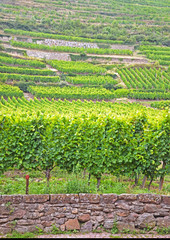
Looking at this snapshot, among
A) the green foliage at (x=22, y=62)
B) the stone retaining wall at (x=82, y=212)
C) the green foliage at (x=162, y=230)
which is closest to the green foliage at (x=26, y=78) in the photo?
the green foliage at (x=22, y=62)

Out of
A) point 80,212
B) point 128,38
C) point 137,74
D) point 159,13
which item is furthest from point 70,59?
point 80,212

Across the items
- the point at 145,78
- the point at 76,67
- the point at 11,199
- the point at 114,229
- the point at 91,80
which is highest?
the point at 76,67

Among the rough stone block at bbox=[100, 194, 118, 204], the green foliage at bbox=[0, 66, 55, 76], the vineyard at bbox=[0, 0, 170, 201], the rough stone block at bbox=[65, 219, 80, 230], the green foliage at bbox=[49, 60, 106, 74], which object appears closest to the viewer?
the rough stone block at bbox=[65, 219, 80, 230]

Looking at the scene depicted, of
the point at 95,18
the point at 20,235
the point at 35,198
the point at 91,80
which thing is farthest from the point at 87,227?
the point at 95,18

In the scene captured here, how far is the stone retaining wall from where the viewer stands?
352 inches

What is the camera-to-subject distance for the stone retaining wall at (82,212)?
352 inches

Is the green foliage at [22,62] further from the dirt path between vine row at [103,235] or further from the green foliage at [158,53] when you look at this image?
the dirt path between vine row at [103,235]

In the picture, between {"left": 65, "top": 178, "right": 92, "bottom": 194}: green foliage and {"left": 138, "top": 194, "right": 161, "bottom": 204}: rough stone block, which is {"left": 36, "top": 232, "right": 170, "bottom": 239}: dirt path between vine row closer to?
{"left": 138, "top": 194, "right": 161, "bottom": 204}: rough stone block

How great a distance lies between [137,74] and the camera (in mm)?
82312

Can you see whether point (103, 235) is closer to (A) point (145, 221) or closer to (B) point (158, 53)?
(A) point (145, 221)

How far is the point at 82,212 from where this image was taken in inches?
362

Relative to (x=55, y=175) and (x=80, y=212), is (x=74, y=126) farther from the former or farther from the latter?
(x=80, y=212)

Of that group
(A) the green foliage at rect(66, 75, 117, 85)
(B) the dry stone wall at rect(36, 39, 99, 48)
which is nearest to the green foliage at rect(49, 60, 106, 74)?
(A) the green foliage at rect(66, 75, 117, 85)

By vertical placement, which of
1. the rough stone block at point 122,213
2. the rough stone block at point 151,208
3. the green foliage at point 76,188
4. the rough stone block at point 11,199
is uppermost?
the green foliage at point 76,188
